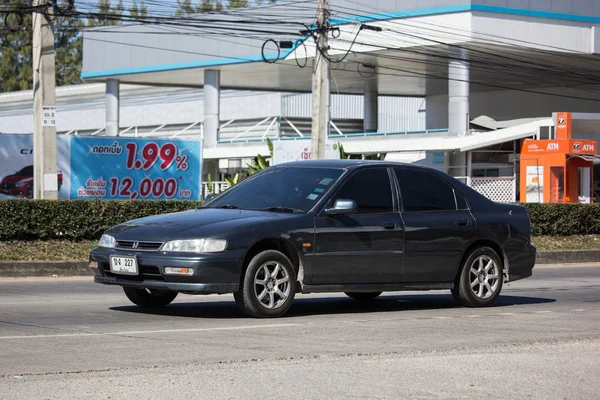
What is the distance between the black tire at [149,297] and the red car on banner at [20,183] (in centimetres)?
1733

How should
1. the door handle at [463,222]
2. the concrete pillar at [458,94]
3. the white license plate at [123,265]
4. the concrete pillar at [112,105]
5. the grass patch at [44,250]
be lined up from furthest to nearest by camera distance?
the concrete pillar at [112,105] → the concrete pillar at [458,94] → the grass patch at [44,250] → the door handle at [463,222] → the white license plate at [123,265]

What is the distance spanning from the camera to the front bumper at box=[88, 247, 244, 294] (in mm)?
9617

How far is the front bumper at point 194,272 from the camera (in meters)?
9.62

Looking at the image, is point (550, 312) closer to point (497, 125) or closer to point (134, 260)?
point (134, 260)

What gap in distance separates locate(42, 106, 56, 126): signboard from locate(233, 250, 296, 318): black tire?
1198 centimetres

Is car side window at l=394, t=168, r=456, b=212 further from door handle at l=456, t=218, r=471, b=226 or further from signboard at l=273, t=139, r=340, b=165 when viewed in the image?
signboard at l=273, t=139, r=340, b=165

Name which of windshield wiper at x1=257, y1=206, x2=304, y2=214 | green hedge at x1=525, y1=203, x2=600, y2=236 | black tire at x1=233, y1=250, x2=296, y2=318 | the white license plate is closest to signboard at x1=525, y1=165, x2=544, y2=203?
green hedge at x1=525, y1=203, x2=600, y2=236

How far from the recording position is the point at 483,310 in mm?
11625

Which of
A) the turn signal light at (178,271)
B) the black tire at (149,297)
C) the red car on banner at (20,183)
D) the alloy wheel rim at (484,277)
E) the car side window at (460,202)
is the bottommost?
the black tire at (149,297)

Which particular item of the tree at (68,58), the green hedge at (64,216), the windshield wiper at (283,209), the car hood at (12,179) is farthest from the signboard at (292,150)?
the tree at (68,58)

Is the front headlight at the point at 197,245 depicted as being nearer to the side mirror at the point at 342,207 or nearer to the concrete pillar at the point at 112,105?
the side mirror at the point at 342,207

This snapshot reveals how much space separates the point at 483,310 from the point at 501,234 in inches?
37.4

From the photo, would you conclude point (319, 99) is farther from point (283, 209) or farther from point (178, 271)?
point (178, 271)

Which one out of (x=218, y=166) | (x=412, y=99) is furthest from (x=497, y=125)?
(x=412, y=99)
